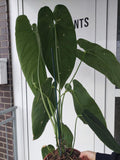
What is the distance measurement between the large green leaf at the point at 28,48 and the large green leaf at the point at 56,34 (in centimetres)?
5

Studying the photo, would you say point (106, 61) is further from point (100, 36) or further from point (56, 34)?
point (100, 36)

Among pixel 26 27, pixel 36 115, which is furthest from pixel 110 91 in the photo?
pixel 26 27

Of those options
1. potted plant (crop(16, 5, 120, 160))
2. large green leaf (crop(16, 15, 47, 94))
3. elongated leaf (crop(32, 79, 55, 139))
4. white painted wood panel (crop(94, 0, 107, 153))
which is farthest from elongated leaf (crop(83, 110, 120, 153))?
white painted wood panel (crop(94, 0, 107, 153))

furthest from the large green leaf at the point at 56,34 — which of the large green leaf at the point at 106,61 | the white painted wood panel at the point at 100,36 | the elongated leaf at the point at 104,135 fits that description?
the white painted wood panel at the point at 100,36

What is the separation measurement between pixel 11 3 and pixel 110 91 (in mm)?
1553

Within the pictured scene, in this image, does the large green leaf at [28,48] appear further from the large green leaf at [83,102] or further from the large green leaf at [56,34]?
the large green leaf at [83,102]

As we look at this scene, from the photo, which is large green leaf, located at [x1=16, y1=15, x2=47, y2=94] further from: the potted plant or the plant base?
the plant base

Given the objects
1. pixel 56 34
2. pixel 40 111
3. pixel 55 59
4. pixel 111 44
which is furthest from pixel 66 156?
pixel 111 44

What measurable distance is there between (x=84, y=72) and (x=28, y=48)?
84 cm

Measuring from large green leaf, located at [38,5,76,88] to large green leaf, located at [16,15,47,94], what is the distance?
1.8 inches

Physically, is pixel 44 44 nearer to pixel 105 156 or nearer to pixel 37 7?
pixel 105 156

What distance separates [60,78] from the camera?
861 millimetres

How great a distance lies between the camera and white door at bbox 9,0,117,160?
143 cm

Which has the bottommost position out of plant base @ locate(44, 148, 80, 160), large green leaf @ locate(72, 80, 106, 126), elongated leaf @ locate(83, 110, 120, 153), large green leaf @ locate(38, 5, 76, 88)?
plant base @ locate(44, 148, 80, 160)
